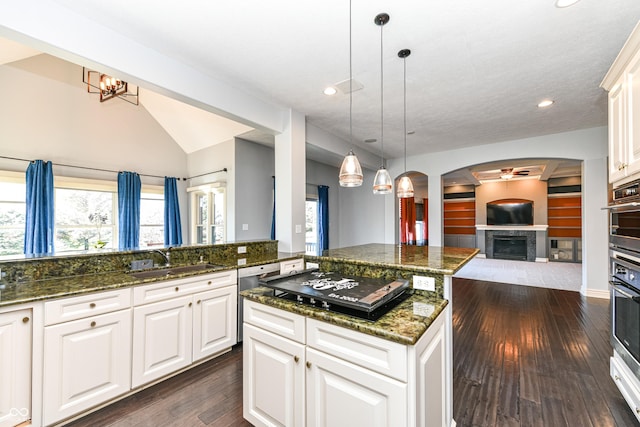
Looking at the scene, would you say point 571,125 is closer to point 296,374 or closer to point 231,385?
point 296,374

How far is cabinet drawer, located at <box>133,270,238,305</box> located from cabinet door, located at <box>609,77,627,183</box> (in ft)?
10.8

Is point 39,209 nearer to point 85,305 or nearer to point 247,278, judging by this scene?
point 85,305

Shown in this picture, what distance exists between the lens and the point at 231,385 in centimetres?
220

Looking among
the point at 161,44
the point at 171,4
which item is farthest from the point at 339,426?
the point at 161,44

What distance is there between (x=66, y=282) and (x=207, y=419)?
4.64ft

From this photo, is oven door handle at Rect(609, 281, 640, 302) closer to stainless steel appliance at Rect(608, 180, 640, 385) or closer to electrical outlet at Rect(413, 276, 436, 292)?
stainless steel appliance at Rect(608, 180, 640, 385)

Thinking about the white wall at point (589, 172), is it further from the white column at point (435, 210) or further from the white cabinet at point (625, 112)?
the white cabinet at point (625, 112)

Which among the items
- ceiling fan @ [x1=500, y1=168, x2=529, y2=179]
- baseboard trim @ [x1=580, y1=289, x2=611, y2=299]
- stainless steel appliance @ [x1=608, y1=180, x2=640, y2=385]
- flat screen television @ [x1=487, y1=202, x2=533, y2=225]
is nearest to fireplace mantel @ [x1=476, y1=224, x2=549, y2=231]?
flat screen television @ [x1=487, y1=202, x2=533, y2=225]

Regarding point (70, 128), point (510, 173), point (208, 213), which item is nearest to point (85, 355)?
point (208, 213)

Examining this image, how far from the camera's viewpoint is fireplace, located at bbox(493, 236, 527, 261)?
28.9 feet

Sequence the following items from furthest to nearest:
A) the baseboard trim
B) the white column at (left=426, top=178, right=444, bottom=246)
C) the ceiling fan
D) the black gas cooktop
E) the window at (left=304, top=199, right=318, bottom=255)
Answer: the ceiling fan < the window at (left=304, top=199, right=318, bottom=255) < the white column at (left=426, top=178, right=444, bottom=246) < the baseboard trim < the black gas cooktop

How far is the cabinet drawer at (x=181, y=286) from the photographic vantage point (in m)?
2.08

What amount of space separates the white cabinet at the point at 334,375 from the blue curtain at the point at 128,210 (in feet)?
14.9

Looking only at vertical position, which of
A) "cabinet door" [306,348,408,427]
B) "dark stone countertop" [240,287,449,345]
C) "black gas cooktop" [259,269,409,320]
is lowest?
"cabinet door" [306,348,408,427]
